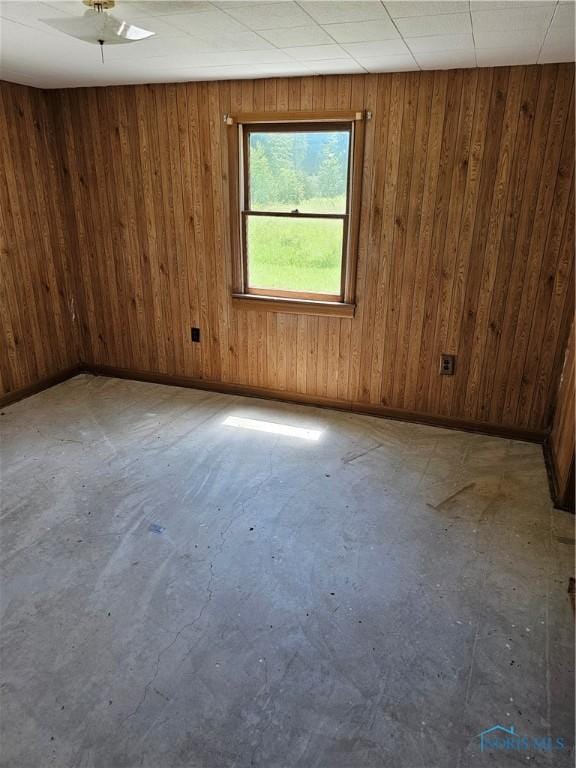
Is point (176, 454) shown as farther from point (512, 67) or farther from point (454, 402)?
point (512, 67)

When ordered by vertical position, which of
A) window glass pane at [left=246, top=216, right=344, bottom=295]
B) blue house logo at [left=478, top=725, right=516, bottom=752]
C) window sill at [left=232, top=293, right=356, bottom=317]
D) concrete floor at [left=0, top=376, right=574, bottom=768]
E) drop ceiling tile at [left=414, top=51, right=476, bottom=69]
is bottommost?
blue house logo at [left=478, top=725, right=516, bottom=752]

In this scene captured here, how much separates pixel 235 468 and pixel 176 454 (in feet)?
1.42

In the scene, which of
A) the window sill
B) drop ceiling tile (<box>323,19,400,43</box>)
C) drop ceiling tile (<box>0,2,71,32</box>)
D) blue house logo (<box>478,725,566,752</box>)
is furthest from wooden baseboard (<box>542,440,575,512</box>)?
drop ceiling tile (<box>0,2,71,32</box>)

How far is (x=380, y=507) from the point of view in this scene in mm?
2801

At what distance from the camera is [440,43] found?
247cm

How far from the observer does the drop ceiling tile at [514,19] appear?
78.7 inches

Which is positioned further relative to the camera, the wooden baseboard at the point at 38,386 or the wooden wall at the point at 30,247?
the wooden baseboard at the point at 38,386

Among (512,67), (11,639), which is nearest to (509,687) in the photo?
(11,639)

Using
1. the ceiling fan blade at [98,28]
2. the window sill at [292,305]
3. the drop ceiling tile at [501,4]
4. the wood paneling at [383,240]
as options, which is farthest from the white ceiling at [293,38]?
the window sill at [292,305]

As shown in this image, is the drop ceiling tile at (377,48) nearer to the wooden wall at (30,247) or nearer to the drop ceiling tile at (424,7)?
the drop ceiling tile at (424,7)

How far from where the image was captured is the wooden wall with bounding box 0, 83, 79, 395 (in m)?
3.82

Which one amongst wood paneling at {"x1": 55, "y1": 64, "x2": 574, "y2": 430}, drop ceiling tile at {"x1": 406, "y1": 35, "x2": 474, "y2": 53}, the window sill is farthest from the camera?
the window sill

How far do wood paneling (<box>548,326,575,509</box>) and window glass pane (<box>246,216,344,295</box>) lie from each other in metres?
1.62

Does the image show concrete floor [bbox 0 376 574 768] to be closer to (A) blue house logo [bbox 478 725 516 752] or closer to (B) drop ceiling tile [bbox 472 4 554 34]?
(A) blue house logo [bbox 478 725 516 752]
